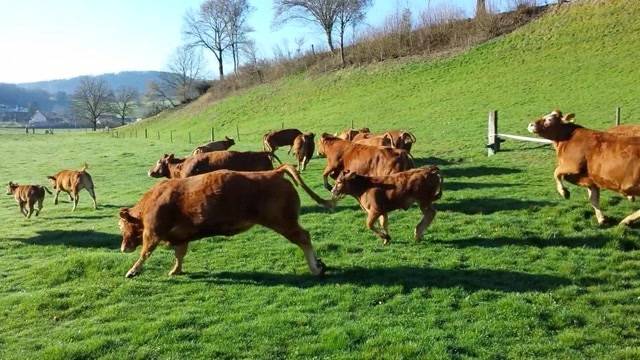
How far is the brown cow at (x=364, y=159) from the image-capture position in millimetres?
13178

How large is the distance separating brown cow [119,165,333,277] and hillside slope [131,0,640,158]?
15638 millimetres

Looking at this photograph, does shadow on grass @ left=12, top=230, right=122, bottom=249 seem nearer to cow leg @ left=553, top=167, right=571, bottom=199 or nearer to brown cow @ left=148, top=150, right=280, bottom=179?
brown cow @ left=148, top=150, right=280, bottom=179

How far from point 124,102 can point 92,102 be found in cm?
766

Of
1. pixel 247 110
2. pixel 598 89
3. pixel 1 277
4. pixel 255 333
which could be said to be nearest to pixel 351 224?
pixel 255 333

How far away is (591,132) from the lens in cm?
1098

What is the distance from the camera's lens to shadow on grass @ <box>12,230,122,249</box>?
1283 centimetres

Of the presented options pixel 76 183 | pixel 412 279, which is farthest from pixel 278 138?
pixel 412 279

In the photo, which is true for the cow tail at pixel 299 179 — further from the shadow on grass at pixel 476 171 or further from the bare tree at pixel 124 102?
the bare tree at pixel 124 102

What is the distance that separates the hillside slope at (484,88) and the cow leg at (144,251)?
16.1 m

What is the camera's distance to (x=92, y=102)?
112 meters

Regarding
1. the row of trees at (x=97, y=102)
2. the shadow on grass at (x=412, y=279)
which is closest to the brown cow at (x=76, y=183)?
the shadow on grass at (x=412, y=279)

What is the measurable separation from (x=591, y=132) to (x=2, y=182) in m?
25.3

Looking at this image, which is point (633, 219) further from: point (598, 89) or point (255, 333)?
point (598, 89)

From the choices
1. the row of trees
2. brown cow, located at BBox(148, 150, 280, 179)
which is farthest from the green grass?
the row of trees
